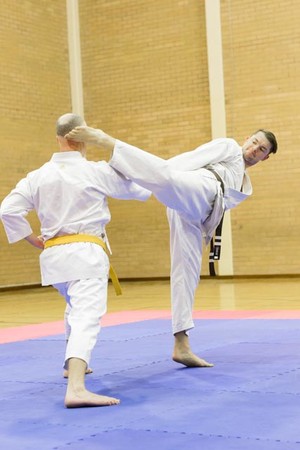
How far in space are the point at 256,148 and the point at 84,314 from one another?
71.2 inches

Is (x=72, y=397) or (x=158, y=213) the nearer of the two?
(x=72, y=397)

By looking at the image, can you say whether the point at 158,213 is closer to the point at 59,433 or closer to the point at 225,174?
the point at 225,174

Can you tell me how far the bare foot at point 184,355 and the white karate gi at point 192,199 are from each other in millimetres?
93

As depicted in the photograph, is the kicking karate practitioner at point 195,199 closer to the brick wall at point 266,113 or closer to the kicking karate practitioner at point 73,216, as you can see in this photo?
the kicking karate practitioner at point 73,216

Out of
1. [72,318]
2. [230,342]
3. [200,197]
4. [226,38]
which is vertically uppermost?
[226,38]

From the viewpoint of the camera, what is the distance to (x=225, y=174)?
486 cm

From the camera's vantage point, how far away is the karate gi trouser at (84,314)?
12.8 ft

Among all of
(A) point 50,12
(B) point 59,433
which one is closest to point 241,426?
(B) point 59,433

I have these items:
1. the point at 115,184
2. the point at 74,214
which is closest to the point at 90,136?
the point at 115,184

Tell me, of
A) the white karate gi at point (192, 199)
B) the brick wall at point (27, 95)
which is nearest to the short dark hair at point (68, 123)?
the white karate gi at point (192, 199)

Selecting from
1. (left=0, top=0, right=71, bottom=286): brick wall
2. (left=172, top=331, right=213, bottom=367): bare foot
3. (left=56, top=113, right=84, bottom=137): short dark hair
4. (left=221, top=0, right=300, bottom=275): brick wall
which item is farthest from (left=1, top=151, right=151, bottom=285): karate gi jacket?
(left=0, top=0, right=71, bottom=286): brick wall

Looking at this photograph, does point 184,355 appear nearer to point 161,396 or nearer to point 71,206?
point 161,396

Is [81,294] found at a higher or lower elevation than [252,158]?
lower

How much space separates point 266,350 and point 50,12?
10888 mm
